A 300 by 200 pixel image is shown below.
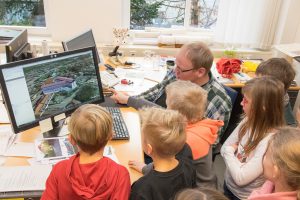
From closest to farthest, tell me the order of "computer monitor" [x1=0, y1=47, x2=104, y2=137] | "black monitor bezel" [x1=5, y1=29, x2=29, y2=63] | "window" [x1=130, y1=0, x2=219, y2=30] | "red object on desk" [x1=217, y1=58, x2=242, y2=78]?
"computer monitor" [x1=0, y1=47, x2=104, y2=137] < "black monitor bezel" [x1=5, y1=29, x2=29, y2=63] < "red object on desk" [x1=217, y1=58, x2=242, y2=78] < "window" [x1=130, y1=0, x2=219, y2=30]

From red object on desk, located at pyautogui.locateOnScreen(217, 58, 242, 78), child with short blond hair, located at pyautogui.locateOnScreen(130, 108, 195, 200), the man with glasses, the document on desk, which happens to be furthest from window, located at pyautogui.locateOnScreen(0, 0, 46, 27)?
child with short blond hair, located at pyautogui.locateOnScreen(130, 108, 195, 200)

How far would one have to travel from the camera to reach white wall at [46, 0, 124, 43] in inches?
133

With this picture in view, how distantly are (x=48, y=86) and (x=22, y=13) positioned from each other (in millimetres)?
2411

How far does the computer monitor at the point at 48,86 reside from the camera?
1.55 metres

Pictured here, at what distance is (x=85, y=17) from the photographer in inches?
136

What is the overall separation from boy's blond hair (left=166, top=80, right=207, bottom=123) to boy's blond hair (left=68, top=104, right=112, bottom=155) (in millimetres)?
401

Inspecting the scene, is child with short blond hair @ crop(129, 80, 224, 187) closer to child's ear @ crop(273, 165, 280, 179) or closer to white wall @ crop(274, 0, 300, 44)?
child's ear @ crop(273, 165, 280, 179)

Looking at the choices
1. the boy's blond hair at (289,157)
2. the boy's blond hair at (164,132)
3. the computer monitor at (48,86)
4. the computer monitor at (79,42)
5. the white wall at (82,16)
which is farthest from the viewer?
the white wall at (82,16)

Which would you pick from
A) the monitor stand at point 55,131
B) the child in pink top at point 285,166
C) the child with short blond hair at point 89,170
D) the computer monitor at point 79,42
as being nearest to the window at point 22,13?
the computer monitor at point 79,42

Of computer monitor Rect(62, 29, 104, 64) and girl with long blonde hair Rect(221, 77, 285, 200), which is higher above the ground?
computer monitor Rect(62, 29, 104, 64)

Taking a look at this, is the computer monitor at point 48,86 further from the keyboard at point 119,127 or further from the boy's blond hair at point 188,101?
the boy's blond hair at point 188,101

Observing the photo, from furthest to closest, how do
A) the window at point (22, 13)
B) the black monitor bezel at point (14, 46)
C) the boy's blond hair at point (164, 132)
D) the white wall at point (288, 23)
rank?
1. the window at point (22, 13)
2. the white wall at point (288, 23)
3. the black monitor bezel at point (14, 46)
4. the boy's blond hair at point (164, 132)

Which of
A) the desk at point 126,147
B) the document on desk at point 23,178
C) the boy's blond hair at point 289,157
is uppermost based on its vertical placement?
the boy's blond hair at point 289,157

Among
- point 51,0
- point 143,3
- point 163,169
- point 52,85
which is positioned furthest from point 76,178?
point 143,3
